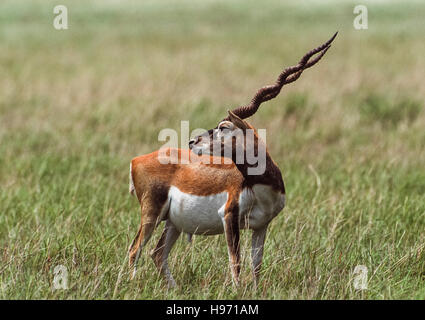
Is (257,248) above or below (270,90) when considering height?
below

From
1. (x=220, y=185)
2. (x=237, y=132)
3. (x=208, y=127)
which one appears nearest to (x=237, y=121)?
(x=237, y=132)

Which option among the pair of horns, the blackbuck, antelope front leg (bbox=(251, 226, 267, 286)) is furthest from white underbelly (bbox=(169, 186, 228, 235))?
the pair of horns

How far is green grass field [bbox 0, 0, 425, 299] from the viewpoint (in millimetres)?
5113

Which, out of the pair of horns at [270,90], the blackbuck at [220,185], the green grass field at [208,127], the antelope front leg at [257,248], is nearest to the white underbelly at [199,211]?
the blackbuck at [220,185]

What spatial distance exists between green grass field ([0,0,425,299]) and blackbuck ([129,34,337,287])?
13.1 inches

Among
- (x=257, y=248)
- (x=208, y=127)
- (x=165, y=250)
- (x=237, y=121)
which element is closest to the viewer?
(x=237, y=121)

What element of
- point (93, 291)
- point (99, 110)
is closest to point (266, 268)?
point (93, 291)

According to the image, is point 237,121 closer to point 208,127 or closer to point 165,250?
point 165,250

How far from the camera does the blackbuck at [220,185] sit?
4363mm

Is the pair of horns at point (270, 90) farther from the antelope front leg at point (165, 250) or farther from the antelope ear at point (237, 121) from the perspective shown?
the antelope front leg at point (165, 250)

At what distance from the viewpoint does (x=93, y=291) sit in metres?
4.66

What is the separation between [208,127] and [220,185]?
22.2 ft

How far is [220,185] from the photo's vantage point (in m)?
4.50
